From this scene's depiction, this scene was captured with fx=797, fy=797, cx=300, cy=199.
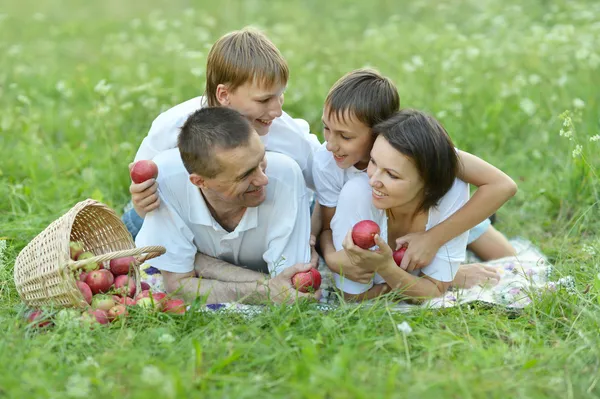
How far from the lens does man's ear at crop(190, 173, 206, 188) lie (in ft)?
12.5

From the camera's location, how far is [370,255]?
377cm

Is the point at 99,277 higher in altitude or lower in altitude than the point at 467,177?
lower

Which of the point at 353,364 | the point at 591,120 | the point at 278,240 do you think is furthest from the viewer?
the point at 591,120

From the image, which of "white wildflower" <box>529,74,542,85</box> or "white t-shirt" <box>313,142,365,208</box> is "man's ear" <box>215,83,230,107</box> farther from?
"white wildflower" <box>529,74,542,85</box>

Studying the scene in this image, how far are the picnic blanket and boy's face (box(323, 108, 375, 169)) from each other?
706 mm

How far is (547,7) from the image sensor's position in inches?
364

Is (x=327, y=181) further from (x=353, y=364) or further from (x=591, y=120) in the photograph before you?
(x=591, y=120)

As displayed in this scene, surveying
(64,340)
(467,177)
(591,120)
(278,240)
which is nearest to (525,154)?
(591,120)

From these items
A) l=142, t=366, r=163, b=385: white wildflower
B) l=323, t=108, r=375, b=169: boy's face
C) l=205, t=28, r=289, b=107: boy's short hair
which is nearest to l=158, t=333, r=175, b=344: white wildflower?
l=142, t=366, r=163, b=385: white wildflower

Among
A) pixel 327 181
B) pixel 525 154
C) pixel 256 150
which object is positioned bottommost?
pixel 525 154

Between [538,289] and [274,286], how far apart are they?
1.28 meters

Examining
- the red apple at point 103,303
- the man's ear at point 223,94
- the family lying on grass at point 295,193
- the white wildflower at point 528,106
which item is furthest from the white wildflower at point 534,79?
the red apple at point 103,303

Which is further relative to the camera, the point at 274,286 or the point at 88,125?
the point at 88,125

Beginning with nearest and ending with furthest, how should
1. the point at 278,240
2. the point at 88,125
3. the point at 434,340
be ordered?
the point at 434,340 → the point at 278,240 → the point at 88,125
